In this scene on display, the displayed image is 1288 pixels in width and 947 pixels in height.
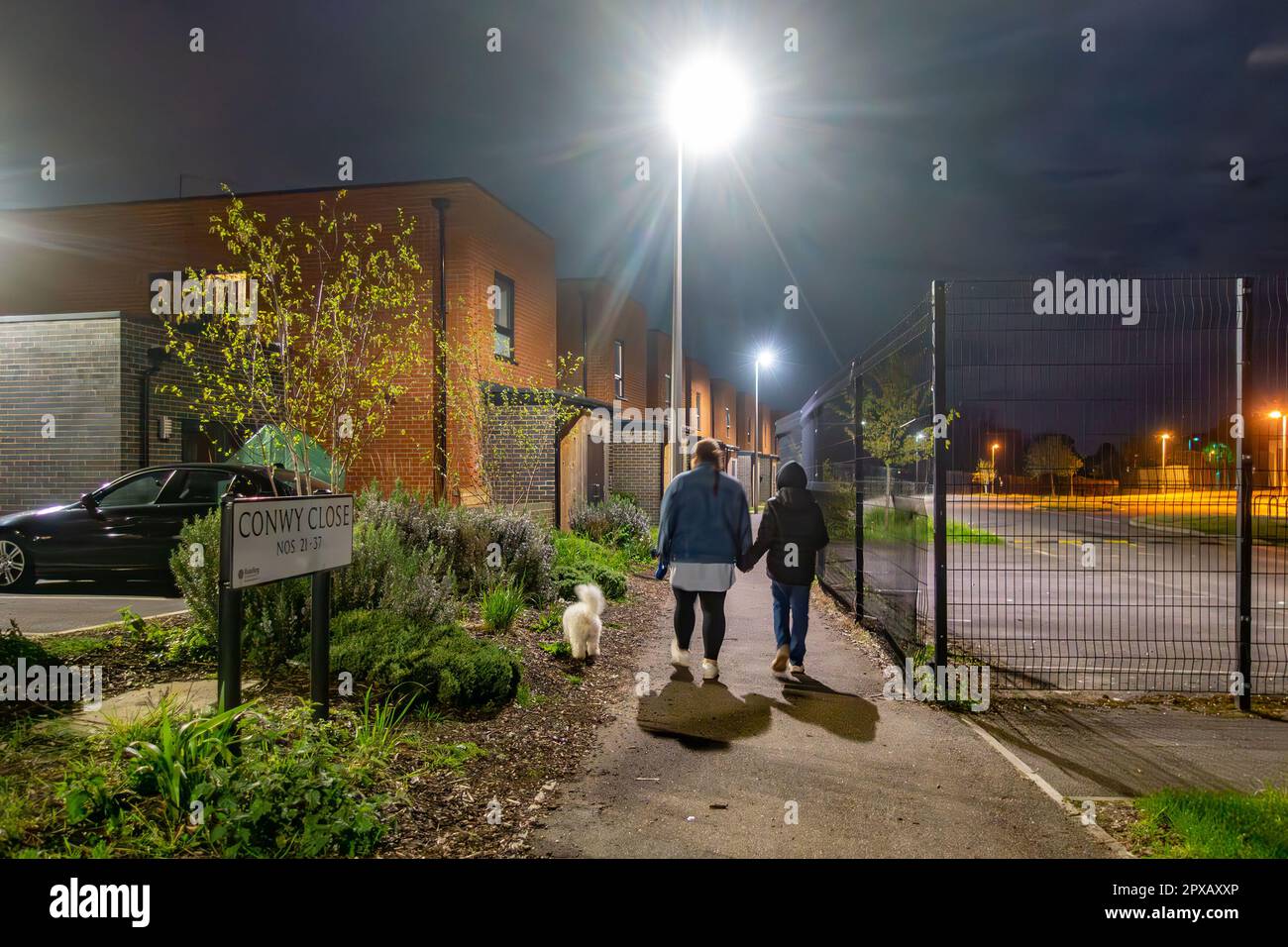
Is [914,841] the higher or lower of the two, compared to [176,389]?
lower

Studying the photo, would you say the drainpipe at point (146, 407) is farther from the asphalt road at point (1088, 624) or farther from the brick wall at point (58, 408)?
the asphalt road at point (1088, 624)

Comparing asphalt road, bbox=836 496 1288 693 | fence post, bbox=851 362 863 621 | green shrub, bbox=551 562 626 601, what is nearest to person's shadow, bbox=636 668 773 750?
asphalt road, bbox=836 496 1288 693

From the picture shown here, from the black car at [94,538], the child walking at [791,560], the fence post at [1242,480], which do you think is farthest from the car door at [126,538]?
the fence post at [1242,480]

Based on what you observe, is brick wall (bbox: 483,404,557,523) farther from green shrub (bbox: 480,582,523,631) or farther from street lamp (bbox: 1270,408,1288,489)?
street lamp (bbox: 1270,408,1288,489)

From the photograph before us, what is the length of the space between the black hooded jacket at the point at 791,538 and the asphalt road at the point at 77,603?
6354mm

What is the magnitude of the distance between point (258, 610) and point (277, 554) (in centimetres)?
201

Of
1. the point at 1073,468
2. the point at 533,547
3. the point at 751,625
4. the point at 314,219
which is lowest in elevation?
the point at 751,625

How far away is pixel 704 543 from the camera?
7.32 metres

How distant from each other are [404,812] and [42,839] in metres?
1.43

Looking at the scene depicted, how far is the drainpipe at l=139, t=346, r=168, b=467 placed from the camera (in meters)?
13.0

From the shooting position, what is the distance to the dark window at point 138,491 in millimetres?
10984

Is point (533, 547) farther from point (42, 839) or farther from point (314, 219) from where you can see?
point (314, 219)
